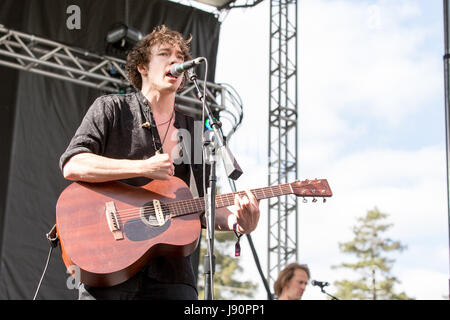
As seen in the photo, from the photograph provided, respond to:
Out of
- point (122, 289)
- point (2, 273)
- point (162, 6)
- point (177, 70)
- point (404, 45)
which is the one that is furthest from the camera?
point (404, 45)

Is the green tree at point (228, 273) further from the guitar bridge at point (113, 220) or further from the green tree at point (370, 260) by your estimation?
the guitar bridge at point (113, 220)

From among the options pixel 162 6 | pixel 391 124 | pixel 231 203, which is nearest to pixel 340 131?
pixel 391 124

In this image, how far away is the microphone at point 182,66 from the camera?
2.71 m

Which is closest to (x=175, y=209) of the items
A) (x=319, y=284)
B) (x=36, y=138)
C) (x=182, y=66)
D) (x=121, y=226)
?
(x=121, y=226)

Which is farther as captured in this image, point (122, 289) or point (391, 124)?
point (391, 124)

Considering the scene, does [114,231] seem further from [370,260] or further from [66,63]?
[370,260]

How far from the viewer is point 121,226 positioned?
264 cm

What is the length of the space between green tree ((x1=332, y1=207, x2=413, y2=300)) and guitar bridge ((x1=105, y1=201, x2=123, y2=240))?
28.2 m

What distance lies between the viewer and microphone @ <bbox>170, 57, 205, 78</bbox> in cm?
271

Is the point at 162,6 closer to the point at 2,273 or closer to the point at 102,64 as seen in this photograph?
the point at 102,64

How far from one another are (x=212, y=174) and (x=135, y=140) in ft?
1.75

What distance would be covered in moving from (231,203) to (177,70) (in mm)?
749
